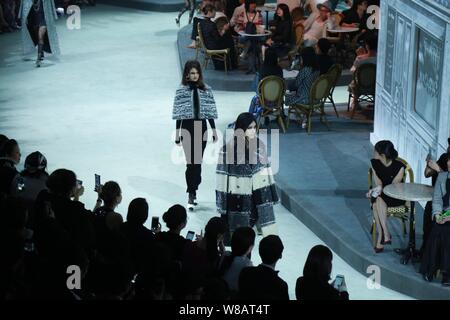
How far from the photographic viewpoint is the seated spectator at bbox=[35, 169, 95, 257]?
25.1 ft

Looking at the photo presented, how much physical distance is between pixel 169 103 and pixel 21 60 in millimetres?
4310

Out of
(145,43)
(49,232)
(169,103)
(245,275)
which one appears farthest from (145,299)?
(145,43)

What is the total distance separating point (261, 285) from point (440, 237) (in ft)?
9.12

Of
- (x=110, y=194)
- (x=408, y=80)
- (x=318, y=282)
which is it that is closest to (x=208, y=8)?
(x=408, y=80)

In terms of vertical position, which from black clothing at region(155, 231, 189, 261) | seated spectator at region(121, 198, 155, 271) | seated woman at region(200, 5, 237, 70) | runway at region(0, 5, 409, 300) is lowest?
runway at region(0, 5, 409, 300)

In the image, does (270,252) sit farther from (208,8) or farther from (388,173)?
(208,8)

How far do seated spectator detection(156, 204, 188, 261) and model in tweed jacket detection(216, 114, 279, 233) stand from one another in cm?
162

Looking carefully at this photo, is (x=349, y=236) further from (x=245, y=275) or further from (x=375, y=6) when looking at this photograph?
(x=375, y=6)

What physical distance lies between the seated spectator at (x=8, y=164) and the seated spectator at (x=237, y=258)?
234 cm

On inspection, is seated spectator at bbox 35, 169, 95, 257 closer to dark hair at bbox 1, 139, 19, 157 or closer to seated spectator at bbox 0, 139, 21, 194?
seated spectator at bbox 0, 139, 21, 194

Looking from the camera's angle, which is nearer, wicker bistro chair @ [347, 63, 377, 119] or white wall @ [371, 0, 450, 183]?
white wall @ [371, 0, 450, 183]

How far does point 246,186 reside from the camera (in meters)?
Answer: 9.55

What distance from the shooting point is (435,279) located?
909 centimetres

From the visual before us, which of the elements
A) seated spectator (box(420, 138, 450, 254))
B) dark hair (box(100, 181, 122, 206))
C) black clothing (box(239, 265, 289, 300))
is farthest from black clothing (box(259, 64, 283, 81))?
black clothing (box(239, 265, 289, 300))
